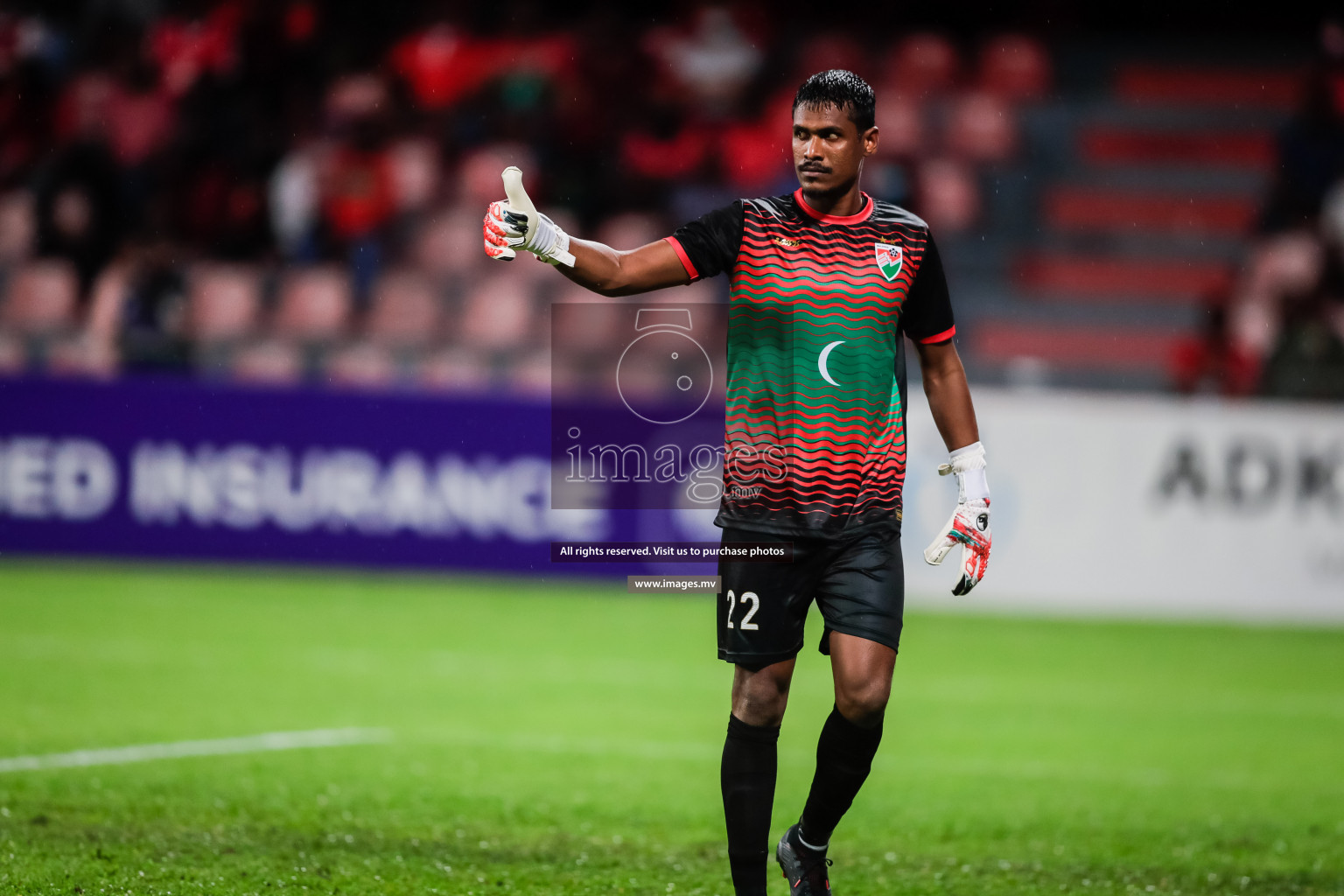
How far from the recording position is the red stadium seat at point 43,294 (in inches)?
565

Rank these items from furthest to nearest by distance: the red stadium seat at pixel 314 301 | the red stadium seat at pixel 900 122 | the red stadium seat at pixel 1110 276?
the red stadium seat at pixel 900 122, the red stadium seat at pixel 1110 276, the red stadium seat at pixel 314 301

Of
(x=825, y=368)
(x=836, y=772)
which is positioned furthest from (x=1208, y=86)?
(x=836, y=772)

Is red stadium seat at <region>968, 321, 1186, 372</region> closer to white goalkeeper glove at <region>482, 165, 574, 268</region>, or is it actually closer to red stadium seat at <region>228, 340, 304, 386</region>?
red stadium seat at <region>228, 340, 304, 386</region>

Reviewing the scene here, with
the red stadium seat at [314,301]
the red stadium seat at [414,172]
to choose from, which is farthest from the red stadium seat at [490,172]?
the red stadium seat at [314,301]

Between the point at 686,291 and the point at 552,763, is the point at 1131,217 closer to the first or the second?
the point at 686,291

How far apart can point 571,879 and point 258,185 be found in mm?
11724

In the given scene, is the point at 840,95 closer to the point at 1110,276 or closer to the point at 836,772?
the point at 836,772

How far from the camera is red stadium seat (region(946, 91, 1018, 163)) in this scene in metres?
17.6

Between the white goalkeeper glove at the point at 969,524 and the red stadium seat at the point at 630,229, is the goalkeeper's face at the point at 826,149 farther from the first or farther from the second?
the red stadium seat at the point at 630,229

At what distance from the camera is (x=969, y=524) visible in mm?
5211

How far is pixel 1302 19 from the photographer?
18.0 metres

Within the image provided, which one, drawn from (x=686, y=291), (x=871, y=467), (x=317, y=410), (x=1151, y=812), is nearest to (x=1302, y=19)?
(x=686, y=291)

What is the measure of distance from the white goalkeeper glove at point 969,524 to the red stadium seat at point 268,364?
907 cm

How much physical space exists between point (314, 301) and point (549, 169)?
2.76m
